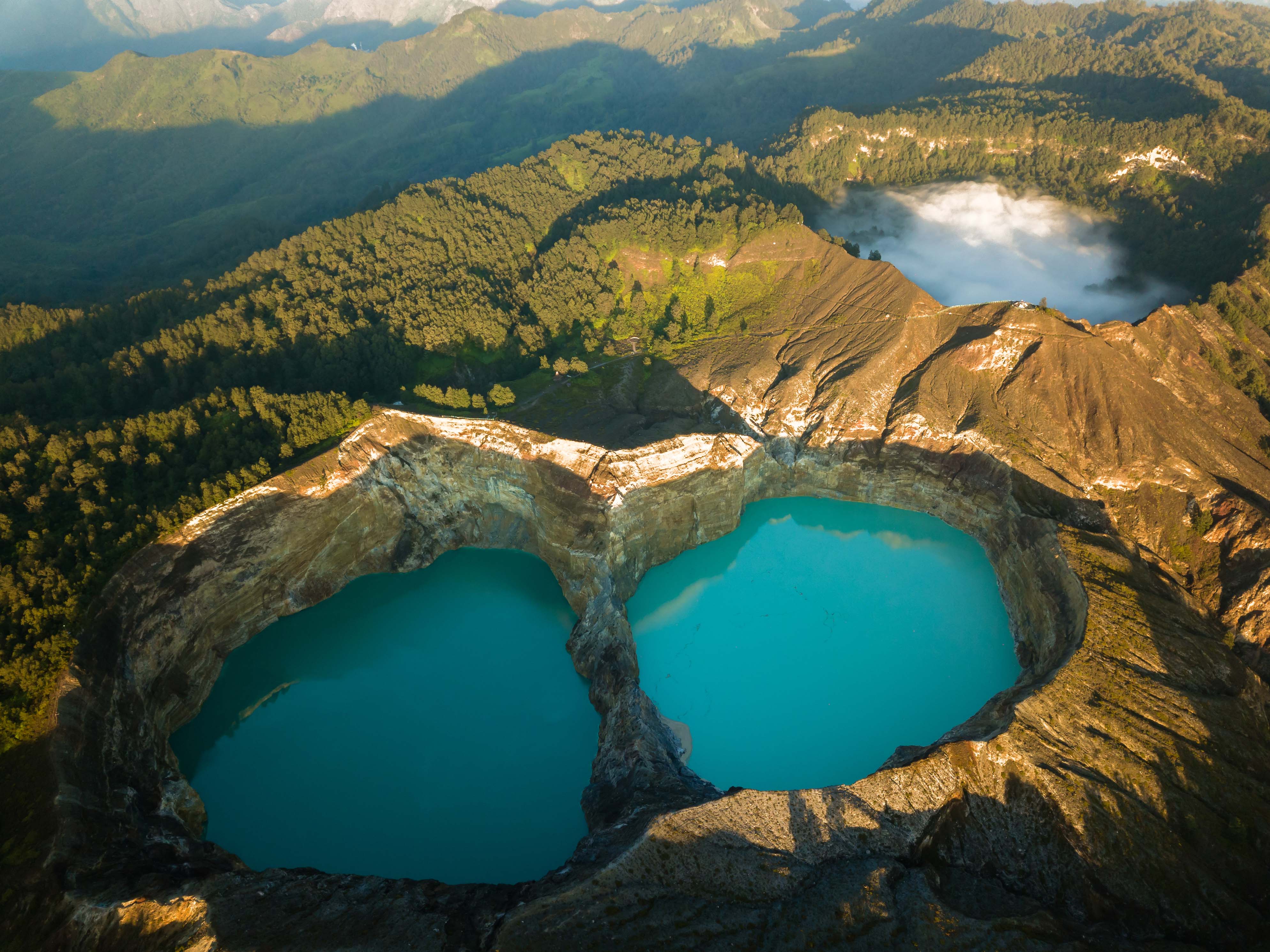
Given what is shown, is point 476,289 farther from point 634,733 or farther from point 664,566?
point 634,733

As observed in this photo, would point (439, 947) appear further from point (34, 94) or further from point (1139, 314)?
point (34, 94)

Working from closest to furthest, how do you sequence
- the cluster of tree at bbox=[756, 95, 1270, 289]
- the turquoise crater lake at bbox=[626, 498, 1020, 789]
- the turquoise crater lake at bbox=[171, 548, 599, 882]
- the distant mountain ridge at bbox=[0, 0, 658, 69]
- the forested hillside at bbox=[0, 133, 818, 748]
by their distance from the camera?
the turquoise crater lake at bbox=[171, 548, 599, 882], the turquoise crater lake at bbox=[626, 498, 1020, 789], the forested hillside at bbox=[0, 133, 818, 748], the cluster of tree at bbox=[756, 95, 1270, 289], the distant mountain ridge at bbox=[0, 0, 658, 69]

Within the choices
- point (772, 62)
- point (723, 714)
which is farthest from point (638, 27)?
point (723, 714)

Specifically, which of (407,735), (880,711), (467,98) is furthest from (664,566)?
(467,98)

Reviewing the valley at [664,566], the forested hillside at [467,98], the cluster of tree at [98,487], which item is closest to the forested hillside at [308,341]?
the cluster of tree at [98,487]

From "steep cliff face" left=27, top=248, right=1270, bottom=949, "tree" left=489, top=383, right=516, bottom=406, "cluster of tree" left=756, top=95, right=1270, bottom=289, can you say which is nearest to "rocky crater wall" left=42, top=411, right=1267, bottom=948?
"steep cliff face" left=27, top=248, right=1270, bottom=949

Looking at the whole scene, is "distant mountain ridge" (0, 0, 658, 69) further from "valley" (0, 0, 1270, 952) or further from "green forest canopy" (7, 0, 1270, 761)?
"valley" (0, 0, 1270, 952)
